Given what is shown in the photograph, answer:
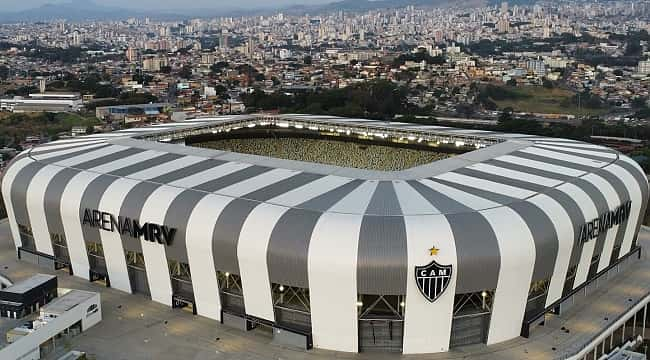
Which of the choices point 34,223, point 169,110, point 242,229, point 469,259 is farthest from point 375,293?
point 169,110

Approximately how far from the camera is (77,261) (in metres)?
43.9

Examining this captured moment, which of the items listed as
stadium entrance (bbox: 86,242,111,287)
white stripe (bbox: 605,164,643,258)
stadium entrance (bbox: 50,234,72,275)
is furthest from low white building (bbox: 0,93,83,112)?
white stripe (bbox: 605,164,643,258)

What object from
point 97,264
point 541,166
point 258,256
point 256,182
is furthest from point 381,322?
point 97,264

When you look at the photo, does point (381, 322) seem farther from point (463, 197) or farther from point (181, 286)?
point (181, 286)

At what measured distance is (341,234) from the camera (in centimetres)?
3303

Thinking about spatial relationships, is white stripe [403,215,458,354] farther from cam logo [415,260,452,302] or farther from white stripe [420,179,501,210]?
white stripe [420,179,501,210]

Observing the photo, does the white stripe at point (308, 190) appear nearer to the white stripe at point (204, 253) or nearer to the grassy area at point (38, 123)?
the white stripe at point (204, 253)

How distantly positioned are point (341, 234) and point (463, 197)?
25.5 feet

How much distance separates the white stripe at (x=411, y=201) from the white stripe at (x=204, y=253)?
9305 millimetres

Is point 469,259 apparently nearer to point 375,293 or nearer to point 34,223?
point 375,293

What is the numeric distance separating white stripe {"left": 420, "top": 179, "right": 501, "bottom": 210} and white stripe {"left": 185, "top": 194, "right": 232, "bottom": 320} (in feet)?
37.5

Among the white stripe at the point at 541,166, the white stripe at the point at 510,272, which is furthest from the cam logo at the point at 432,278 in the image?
the white stripe at the point at 541,166

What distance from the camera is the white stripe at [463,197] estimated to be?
3553cm

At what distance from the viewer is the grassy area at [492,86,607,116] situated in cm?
15500
